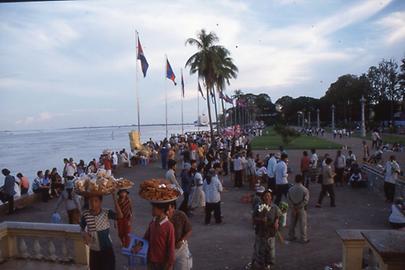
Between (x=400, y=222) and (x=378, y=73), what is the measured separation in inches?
3292

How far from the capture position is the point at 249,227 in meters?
10.5

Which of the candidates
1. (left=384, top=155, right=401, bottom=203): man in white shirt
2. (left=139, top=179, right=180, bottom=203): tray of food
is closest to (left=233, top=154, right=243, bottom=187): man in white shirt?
(left=384, top=155, right=401, bottom=203): man in white shirt

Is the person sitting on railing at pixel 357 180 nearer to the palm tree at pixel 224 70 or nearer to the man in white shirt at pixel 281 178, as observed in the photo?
the man in white shirt at pixel 281 178

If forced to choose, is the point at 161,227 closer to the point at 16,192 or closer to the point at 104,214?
the point at 104,214

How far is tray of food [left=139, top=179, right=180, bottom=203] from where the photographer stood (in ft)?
15.6

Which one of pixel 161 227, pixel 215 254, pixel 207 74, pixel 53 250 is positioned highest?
pixel 207 74

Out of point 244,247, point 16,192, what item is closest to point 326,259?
point 244,247

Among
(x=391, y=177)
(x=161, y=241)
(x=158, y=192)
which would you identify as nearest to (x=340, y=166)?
(x=391, y=177)

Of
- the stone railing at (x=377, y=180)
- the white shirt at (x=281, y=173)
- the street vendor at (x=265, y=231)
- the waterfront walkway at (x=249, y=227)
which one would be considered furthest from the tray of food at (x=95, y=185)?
the stone railing at (x=377, y=180)

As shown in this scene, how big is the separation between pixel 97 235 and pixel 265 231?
337 centimetres

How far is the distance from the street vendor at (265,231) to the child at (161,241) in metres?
2.84

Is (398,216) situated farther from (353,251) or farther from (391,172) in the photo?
(353,251)

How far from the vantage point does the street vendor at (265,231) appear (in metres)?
7.14

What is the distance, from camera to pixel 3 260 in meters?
7.09
